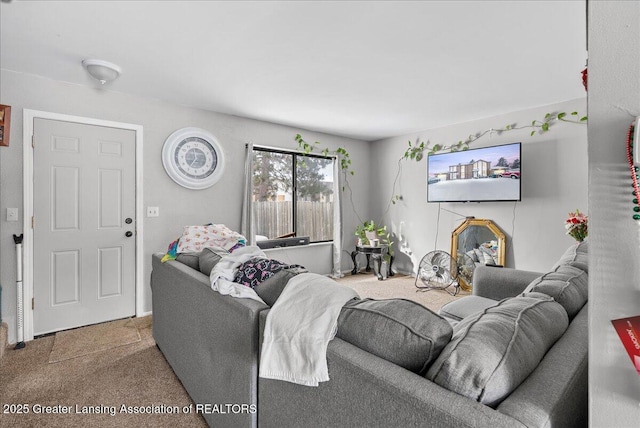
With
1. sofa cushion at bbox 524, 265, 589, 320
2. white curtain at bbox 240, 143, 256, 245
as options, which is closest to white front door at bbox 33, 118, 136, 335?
white curtain at bbox 240, 143, 256, 245

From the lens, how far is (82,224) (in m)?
2.91

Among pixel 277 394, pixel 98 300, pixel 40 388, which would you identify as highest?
pixel 277 394

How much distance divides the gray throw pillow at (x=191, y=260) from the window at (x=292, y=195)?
1.81m

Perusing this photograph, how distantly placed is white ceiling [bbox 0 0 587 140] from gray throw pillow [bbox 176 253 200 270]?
4.93ft

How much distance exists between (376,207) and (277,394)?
456cm

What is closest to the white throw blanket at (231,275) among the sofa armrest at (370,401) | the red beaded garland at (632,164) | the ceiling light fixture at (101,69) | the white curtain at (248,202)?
the sofa armrest at (370,401)

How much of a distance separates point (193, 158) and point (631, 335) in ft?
12.2

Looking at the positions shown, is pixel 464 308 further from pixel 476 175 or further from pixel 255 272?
pixel 476 175

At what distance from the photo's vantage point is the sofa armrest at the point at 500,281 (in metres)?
2.24

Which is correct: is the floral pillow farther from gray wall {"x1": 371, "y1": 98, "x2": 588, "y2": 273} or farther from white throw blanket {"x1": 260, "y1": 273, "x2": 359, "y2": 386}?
gray wall {"x1": 371, "y1": 98, "x2": 588, "y2": 273}

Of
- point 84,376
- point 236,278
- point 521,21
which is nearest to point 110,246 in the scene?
point 84,376

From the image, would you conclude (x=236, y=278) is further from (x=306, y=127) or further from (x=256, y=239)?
(x=306, y=127)

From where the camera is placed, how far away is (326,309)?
991 millimetres

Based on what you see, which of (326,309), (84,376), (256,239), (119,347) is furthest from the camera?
(256,239)
